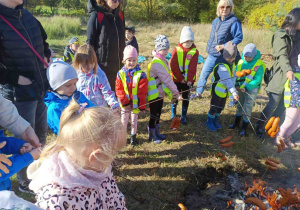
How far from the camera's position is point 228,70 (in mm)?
3779

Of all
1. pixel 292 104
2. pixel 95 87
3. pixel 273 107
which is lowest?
pixel 273 107

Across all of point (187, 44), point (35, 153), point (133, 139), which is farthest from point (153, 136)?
point (35, 153)

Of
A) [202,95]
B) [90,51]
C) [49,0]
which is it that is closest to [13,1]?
[90,51]

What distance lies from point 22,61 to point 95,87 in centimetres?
90

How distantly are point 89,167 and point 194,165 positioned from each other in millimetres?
2405

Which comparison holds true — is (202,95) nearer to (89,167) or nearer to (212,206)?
(212,206)

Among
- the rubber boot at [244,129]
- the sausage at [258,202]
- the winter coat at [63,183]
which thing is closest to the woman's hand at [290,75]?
the rubber boot at [244,129]

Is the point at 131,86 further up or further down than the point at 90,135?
further down

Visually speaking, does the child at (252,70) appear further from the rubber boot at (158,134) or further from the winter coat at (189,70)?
the rubber boot at (158,134)

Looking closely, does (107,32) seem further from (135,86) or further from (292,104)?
(292,104)

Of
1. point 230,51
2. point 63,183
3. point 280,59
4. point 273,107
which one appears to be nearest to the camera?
point 63,183

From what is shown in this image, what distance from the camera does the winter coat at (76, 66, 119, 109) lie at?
2896 millimetres

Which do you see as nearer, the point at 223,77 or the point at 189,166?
the point at 189,166

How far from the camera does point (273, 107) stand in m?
3.85
